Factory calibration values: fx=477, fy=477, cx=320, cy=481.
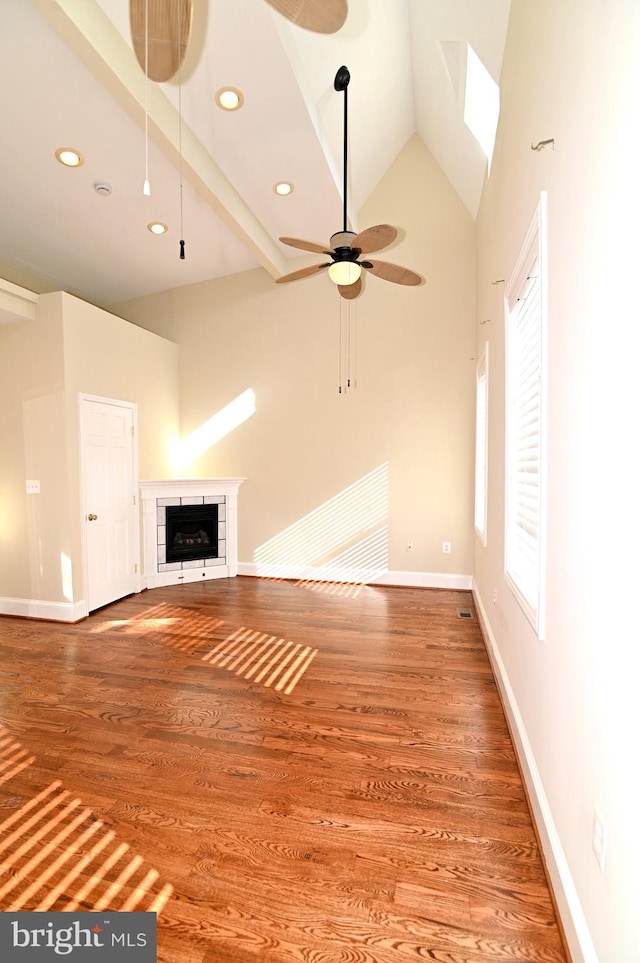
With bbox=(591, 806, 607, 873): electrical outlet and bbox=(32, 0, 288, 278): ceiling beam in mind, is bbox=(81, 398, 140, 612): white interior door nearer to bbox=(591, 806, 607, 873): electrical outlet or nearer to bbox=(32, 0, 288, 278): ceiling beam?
bbox=(32, 0, 288, 278): ceiling beam

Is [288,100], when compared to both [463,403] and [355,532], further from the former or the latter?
[355,532]

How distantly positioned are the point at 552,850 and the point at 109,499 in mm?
4481

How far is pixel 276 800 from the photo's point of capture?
6.58 feet

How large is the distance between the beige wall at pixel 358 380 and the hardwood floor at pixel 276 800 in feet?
6.74

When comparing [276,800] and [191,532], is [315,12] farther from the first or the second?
[191,532]

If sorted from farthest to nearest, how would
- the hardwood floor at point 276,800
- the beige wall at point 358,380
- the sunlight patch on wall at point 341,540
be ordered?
the sunlight patch on wall at point 341,540 < the beige wall at point 358,380 < the hardwood floor at point 276,800

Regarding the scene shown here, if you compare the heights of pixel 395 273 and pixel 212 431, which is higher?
pixel 395 273

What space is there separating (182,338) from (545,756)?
19.2ft

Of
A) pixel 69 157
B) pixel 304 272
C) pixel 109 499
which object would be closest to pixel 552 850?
pixel 304 272

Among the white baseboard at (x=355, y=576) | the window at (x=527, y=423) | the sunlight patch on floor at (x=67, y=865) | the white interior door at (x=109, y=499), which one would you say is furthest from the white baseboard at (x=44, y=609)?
the window at (x=527, y=423)

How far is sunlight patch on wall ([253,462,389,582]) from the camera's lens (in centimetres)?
553

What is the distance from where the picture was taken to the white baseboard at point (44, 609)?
4316 mm

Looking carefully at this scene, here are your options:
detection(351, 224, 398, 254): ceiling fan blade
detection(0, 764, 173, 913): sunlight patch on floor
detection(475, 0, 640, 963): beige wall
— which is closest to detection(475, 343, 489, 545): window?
detection(351, 224, 398, 254): ceiling fan blade

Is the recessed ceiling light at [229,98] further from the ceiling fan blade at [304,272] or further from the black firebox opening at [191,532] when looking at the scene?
the black firebox opening at [191,532]
